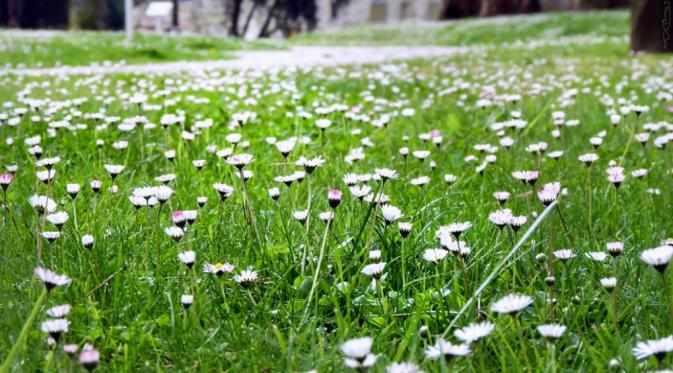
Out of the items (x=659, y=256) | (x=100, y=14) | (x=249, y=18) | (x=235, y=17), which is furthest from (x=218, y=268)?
(x=249, y=18)

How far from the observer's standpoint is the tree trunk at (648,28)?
29.5ft

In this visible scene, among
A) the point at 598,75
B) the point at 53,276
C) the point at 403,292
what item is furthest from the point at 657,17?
the point at 53,276

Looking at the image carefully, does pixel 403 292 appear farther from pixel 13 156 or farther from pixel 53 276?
pixel 13 156

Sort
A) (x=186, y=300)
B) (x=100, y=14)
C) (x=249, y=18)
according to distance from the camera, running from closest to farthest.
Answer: (x=186, y=300) → (x=100, y=14) → (x=249, y=18)

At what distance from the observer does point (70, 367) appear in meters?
1.29

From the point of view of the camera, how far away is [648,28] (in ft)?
31.0

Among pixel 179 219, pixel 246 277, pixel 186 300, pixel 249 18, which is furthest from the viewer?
pixel 249 18

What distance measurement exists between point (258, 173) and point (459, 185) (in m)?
0.88

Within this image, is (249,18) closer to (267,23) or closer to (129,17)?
(267,23)

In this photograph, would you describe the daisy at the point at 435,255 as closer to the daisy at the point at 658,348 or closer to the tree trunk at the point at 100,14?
the daisy at the point at 658,348

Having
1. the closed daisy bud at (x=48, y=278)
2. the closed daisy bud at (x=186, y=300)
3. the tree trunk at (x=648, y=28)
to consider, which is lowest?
the closed daisy bud at (x=186, y=300)

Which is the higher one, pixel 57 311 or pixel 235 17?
pixel 235 17

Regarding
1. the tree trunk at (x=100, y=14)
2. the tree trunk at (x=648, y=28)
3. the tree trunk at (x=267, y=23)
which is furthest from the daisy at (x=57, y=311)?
the tree trunk at (x=267, y=23)

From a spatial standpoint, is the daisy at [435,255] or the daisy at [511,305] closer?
the daisy at [511,305]
